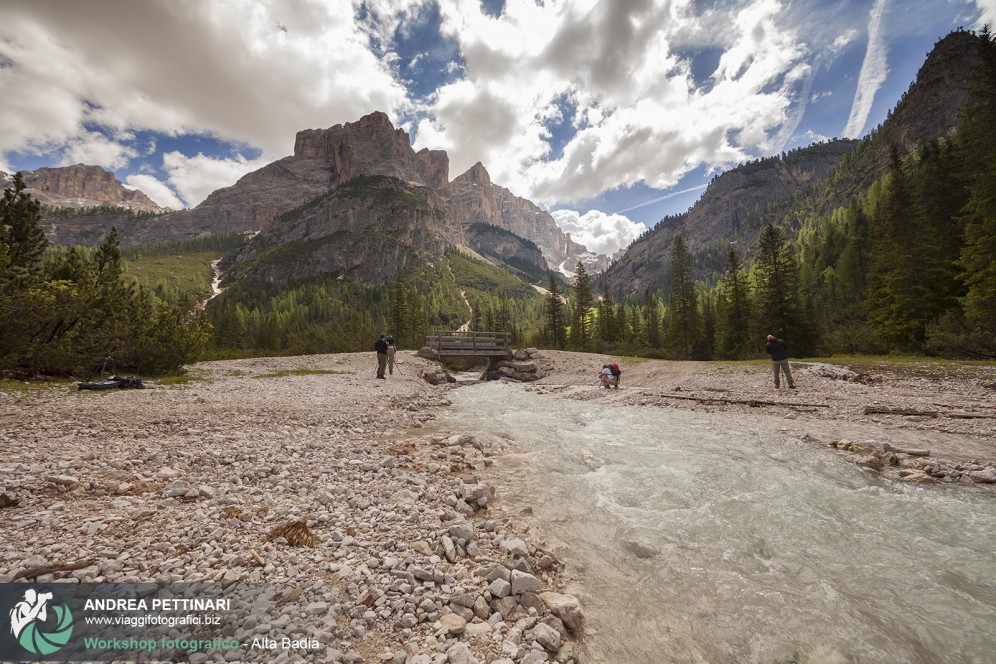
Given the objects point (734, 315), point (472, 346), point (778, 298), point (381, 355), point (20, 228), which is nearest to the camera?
point (20, 228)

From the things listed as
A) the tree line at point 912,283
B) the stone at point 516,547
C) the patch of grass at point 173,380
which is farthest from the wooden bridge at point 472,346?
the stone at point 516,547

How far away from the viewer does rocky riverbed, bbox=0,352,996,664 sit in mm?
3475

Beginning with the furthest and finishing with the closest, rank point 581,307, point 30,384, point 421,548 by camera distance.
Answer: point 581,307 → point 30,384 → point 421,548

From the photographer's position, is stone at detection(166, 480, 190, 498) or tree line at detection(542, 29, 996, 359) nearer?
stone at detection(166, 480, 190, 498)

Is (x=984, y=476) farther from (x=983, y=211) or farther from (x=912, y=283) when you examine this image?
(x=912, y=283)

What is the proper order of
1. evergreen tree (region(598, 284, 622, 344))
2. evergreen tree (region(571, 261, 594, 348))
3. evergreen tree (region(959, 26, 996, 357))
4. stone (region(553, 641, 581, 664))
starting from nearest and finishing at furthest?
1. stone (region(553, 641, 581, 664))
2. evergreen tree (region(959, 26, 996, 357))
3. evergreen tree (region(571, 261, 594, 348))
4. evergreen tree (region(598, 284, 622, 344))

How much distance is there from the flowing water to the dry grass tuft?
334 cm

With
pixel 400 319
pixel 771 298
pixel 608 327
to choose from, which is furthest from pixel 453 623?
pixel 608 327

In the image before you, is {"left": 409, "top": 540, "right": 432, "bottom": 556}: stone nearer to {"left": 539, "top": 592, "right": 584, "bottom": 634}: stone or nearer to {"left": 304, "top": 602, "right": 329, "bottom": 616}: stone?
{"left": 304, "top": 602, "right": 329, "bottom": 616}: stone

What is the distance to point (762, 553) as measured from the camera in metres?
5.44

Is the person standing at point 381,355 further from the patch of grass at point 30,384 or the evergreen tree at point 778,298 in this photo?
the evergreen tree at point 778,298

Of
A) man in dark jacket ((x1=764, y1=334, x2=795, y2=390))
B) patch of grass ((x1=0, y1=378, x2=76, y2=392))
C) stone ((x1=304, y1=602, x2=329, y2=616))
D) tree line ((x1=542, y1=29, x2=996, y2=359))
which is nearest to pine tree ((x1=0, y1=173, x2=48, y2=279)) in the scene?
patch of grass ((x1=0, y1=378, x2=76, y2=392))

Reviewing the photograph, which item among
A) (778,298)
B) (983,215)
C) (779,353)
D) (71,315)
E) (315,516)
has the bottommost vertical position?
(315,516)

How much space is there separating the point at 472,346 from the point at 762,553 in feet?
120
